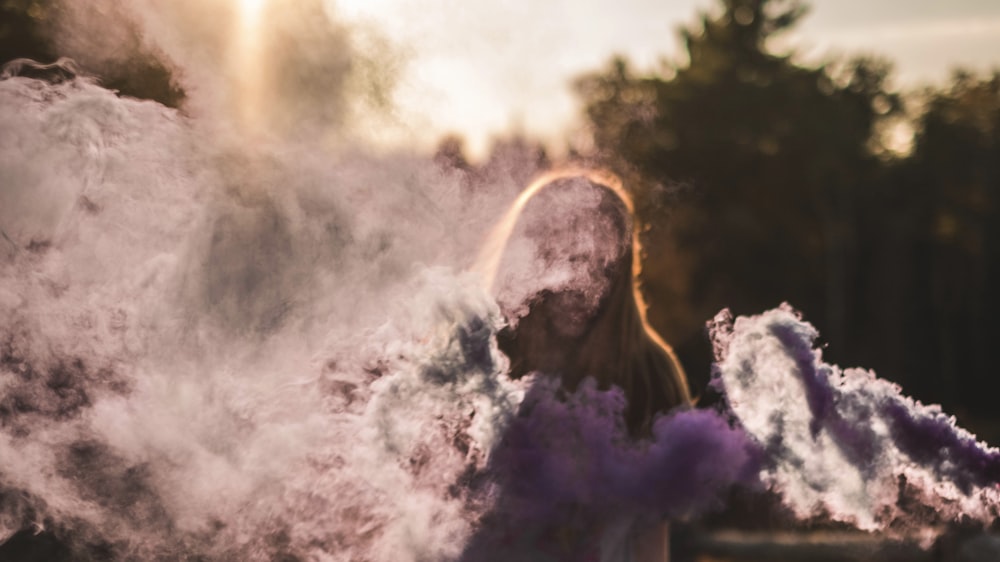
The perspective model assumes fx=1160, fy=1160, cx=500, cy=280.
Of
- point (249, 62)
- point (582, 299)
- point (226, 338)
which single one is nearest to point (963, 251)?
point (249, 62)

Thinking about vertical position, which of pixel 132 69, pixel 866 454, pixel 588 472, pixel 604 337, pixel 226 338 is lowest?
pixel 588 472

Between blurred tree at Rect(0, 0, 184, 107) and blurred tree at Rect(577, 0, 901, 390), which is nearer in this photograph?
blurred tree at Rect(0, 0, 184, 107)

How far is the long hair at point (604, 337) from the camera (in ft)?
13.0

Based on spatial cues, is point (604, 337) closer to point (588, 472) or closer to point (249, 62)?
point (588, 472)

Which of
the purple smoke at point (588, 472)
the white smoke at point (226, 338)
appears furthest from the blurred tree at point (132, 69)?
the purple smoke at point (588, 472)

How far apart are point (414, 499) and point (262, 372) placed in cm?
79

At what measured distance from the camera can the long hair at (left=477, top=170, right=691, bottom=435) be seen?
3.97m

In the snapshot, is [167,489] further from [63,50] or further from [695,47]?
[695,47]

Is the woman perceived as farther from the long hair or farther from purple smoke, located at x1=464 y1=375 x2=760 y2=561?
purple smoke, located at x1=464 y1=375 x2=760 y2=561

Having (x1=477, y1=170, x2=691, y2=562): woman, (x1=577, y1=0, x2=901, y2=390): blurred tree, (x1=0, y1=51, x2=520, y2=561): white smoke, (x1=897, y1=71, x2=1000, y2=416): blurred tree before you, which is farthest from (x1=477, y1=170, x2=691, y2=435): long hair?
(x1=897, y1=71, x2=1000, y2=416): blurred tree

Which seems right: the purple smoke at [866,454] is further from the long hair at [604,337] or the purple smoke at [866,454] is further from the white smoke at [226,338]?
the white smoke at [226,338]

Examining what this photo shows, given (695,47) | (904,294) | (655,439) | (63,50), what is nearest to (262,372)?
(655,439)

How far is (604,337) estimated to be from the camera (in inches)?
159

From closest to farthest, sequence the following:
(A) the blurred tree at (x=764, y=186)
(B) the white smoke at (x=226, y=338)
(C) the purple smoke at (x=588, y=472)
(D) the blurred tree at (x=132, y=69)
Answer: (C) the purple smoke at (x=588, y=472) < (B) the white smoke at (x=226, y=338) < (D) the blurred tree at (x=132, y=69) < (A) the blurred tree at (x=764, y=186)
